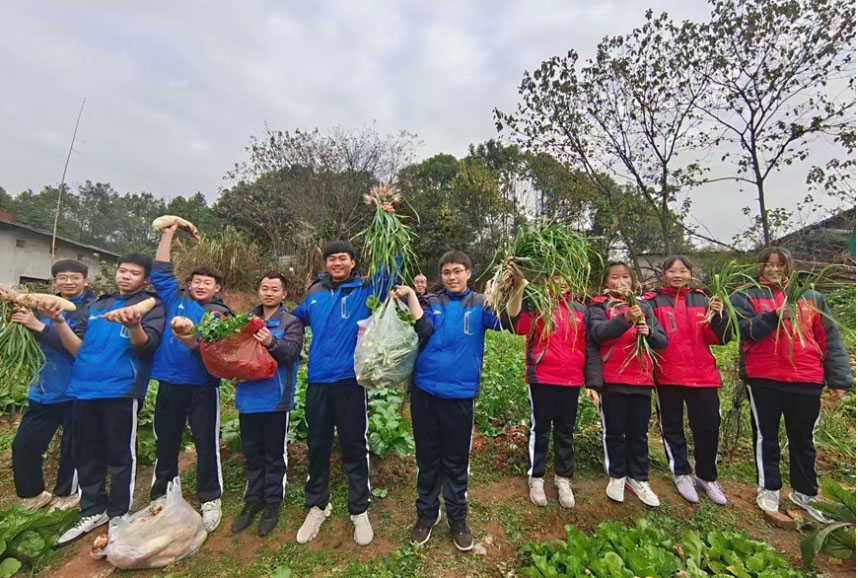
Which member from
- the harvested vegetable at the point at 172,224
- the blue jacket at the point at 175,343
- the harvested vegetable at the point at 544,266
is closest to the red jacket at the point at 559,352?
the harvested vegetable at the point at 544,266

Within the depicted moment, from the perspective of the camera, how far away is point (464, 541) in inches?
108

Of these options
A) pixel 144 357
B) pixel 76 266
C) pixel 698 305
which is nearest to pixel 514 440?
pixel 698 305

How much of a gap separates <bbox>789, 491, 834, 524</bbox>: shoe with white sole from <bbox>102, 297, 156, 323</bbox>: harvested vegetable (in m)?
4.76

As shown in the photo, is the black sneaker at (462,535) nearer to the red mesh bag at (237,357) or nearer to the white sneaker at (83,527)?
the red mesh bag at (237,357)

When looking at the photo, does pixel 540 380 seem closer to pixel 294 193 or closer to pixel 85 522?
pixel 85 522

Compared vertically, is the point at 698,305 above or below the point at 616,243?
below

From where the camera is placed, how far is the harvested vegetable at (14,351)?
9.38ft

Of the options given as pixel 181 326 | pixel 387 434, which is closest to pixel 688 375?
pixel 387 434

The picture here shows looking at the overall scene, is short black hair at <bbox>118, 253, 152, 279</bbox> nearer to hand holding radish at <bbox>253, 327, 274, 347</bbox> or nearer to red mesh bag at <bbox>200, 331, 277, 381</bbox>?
red mesh bag at <bbox>200, 331, 277, 381</bbox>

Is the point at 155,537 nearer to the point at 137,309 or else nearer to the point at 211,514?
the point at 211,514

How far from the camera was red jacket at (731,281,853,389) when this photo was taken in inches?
117

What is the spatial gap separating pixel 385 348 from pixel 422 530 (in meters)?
1.35

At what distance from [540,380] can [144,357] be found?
2971mm

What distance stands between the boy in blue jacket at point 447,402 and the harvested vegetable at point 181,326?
4.53 ft
